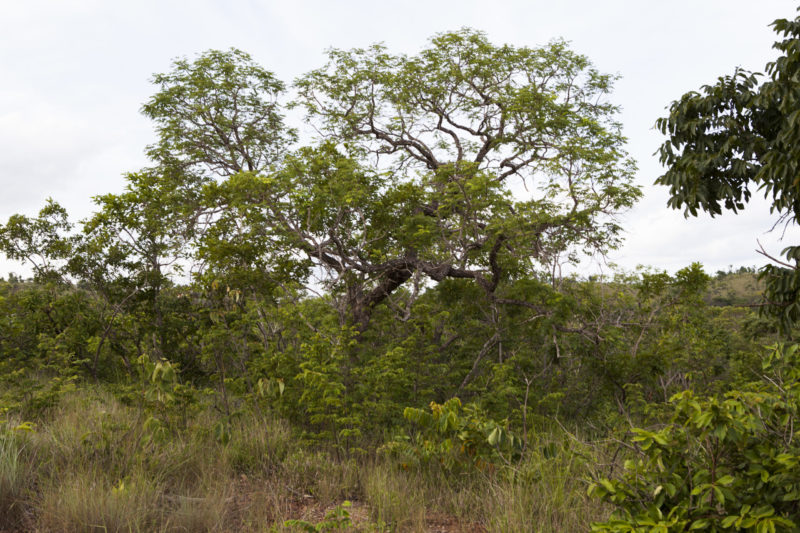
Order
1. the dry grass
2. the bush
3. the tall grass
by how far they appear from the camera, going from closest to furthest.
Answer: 1. the bush
2. the dry grass
3. the tall grass

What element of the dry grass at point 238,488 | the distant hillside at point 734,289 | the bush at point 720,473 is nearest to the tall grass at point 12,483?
the dry grass at point 238,488

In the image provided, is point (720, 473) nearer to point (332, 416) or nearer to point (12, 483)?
point (332, 416)

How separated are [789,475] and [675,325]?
8.31 meters

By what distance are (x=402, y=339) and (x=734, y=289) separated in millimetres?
34422

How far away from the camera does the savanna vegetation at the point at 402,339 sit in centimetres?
422

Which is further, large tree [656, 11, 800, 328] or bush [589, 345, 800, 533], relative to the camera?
large tree [656, 11, 800, 328]

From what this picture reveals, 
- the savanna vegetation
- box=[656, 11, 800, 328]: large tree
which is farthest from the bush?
box=[656, 11, 800, 328]: large tree

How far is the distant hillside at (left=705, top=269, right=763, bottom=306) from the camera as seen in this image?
31513 mm

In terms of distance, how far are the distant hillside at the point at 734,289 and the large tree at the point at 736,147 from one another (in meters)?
27.1

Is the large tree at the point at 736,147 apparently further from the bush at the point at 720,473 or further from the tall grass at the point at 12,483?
the tall grass at the point at 12,483

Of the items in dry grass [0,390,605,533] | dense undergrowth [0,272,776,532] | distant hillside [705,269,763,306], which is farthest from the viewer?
distant hillside [705,269,763,306]

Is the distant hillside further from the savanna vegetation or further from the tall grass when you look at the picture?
the tall grass

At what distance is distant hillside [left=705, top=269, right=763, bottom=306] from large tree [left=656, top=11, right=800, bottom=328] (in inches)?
1069

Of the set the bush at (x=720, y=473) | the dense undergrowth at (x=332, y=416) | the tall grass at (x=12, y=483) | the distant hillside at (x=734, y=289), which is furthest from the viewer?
the distant hillside at (x=734, y=289)
